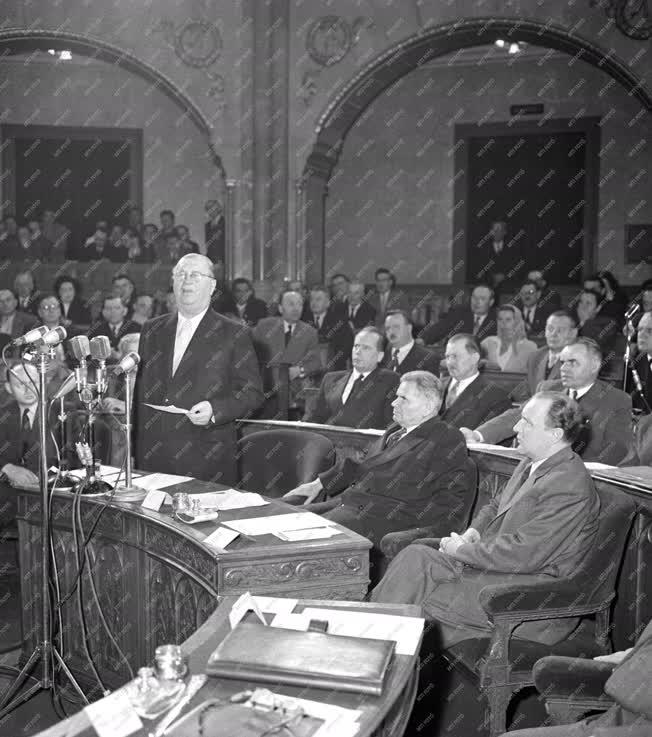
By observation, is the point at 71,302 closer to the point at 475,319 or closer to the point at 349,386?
the point at 475,319

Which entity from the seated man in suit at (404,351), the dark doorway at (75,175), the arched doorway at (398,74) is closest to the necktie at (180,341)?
the seated man in suit at (404,351)

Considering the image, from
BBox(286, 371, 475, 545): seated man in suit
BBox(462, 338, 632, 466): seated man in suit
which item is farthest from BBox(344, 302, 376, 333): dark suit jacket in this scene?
BBox(286, 371, 475, 545): seated man in suit

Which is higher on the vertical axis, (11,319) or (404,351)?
(11,319)

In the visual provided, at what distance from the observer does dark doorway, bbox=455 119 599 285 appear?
13.2 meters

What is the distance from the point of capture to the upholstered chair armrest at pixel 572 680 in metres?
2.39

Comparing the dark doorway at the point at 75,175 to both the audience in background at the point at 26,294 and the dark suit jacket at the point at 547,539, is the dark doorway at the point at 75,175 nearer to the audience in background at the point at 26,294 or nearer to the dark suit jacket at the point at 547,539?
the audience in background at the point at 26,294

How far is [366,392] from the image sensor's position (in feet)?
19.2

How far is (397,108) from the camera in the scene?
45.6ft

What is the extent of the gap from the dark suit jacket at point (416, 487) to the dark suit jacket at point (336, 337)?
427cm

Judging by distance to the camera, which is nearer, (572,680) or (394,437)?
(572,680)

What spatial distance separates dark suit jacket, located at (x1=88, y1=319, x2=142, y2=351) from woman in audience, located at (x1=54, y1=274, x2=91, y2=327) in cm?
109

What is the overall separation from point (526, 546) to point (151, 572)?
4.43 ft

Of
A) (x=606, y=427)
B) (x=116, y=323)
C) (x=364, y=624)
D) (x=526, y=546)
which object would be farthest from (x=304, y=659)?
(x=116, y=323)

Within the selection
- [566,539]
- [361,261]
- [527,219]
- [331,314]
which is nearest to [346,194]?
[361,261]
